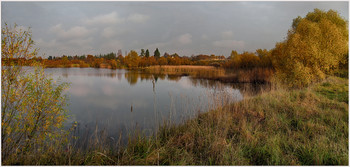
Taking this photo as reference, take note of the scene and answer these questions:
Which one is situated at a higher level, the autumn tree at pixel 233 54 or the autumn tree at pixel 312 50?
the autumn tree at pixel 233 54

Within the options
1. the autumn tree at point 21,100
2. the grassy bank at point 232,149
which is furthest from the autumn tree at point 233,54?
the autumn tree at point 21,100

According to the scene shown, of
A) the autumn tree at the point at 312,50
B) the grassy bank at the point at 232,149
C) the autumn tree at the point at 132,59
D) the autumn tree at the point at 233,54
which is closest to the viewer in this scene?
the grassy bank at the point at 232,149

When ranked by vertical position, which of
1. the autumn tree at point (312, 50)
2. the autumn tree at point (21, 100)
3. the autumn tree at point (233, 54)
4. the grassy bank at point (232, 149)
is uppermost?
the autumn tree at point (233, 54)

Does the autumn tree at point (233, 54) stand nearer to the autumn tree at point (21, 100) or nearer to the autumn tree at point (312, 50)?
the autumn tree at point (312, 50)

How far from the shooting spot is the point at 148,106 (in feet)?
28.5

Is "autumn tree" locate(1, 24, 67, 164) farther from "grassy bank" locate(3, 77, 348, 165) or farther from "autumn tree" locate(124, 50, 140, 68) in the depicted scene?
"autumn tree" locate(124, 50, 140, 68)

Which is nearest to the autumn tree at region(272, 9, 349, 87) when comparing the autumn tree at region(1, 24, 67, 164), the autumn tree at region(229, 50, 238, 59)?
the autumn tree at region(1, 24, 67, 164)

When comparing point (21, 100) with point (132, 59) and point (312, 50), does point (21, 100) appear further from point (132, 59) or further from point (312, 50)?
point (132, 59)

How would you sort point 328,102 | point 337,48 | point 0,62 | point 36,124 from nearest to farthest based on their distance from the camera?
point 0,62, point 36,124, point 328,102, point 337,48

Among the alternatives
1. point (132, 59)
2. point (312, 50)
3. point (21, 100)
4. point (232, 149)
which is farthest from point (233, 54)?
point (21, 100)

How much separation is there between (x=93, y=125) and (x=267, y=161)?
5.37m

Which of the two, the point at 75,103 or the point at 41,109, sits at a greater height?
the point at 41,109

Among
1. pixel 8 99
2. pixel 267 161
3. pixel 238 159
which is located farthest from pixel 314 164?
pixel 8 99

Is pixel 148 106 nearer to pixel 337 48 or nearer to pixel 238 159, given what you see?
pixel 238 159
